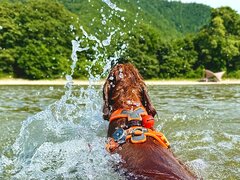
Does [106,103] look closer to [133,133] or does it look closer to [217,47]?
[133,133]

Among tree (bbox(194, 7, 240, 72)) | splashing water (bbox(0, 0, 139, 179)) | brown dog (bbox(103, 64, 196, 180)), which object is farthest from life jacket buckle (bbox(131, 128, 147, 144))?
tree (bbox(194, 7, 240, 72))

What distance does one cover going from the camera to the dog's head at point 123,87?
4945 mm

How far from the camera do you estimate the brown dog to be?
308 cm

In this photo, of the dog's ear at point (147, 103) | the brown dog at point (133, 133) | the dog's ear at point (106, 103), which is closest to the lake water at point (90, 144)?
the brown dog at point (133, 133)

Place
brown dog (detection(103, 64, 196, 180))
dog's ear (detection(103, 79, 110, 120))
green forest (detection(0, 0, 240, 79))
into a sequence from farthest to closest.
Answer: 1. green forest (detection(0, 0, 240, 79))
2. dog's ear (detection(103, 79, 110, 120))
3. brown dog (detection(103, 64, 196, 180))

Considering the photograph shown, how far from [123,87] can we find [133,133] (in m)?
1.32

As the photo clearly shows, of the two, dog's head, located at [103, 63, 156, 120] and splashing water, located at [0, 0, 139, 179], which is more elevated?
dog's head, located at [103, 63, 156, 120]

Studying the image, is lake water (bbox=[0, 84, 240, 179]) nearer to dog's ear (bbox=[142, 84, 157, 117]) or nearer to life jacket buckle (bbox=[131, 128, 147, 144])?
life jacket buckle (bbox=[131, 128, 147, 144])

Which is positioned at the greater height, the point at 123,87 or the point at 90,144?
the point at 123,87

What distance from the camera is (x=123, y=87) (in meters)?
4.95

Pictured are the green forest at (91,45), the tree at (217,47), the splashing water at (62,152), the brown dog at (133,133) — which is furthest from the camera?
the tree at (217,47)

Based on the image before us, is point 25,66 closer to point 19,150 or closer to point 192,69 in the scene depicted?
point 192,69

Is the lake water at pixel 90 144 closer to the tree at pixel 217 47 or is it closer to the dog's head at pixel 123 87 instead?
the dog's head at pixel 123 87

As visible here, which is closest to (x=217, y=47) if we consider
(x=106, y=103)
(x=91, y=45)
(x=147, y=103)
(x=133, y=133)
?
(x=91, y=45)
